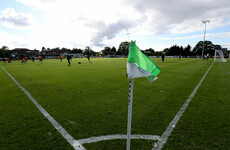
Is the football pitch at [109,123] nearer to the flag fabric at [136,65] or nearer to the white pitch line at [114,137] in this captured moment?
the white pitch line at [114,137]

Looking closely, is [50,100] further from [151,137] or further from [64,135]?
[151,137]

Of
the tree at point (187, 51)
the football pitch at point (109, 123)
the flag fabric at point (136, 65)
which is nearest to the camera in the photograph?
the flag fabric at point (136, 65)

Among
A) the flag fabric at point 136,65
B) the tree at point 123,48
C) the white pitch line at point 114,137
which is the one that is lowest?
the white pitch line at point 114,137

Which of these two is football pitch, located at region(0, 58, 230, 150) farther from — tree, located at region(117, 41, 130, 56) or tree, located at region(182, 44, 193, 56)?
tree, located at region(117, 41, 130, 56)

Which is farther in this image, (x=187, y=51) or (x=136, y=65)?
(x=187, y=51)

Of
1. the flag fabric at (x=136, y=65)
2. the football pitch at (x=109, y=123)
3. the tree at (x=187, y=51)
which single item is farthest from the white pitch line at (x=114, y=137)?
the tree at (x=187, y=51)

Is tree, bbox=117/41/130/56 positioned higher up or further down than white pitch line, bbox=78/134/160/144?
higher up

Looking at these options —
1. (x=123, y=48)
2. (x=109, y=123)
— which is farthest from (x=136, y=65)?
(x=123, y=48)

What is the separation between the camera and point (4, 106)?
446 cm

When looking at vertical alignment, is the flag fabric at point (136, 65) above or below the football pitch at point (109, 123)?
above

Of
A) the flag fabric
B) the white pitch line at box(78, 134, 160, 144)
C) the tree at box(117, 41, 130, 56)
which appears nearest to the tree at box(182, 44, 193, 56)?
the tree at box(117, 41, 130, 56)

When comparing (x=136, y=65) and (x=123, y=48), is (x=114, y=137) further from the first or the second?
(x=123, y=48)

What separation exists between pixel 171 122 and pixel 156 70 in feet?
6.23

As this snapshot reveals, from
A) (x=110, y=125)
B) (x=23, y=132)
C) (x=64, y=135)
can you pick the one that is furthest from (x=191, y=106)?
(x=23, y=132)
